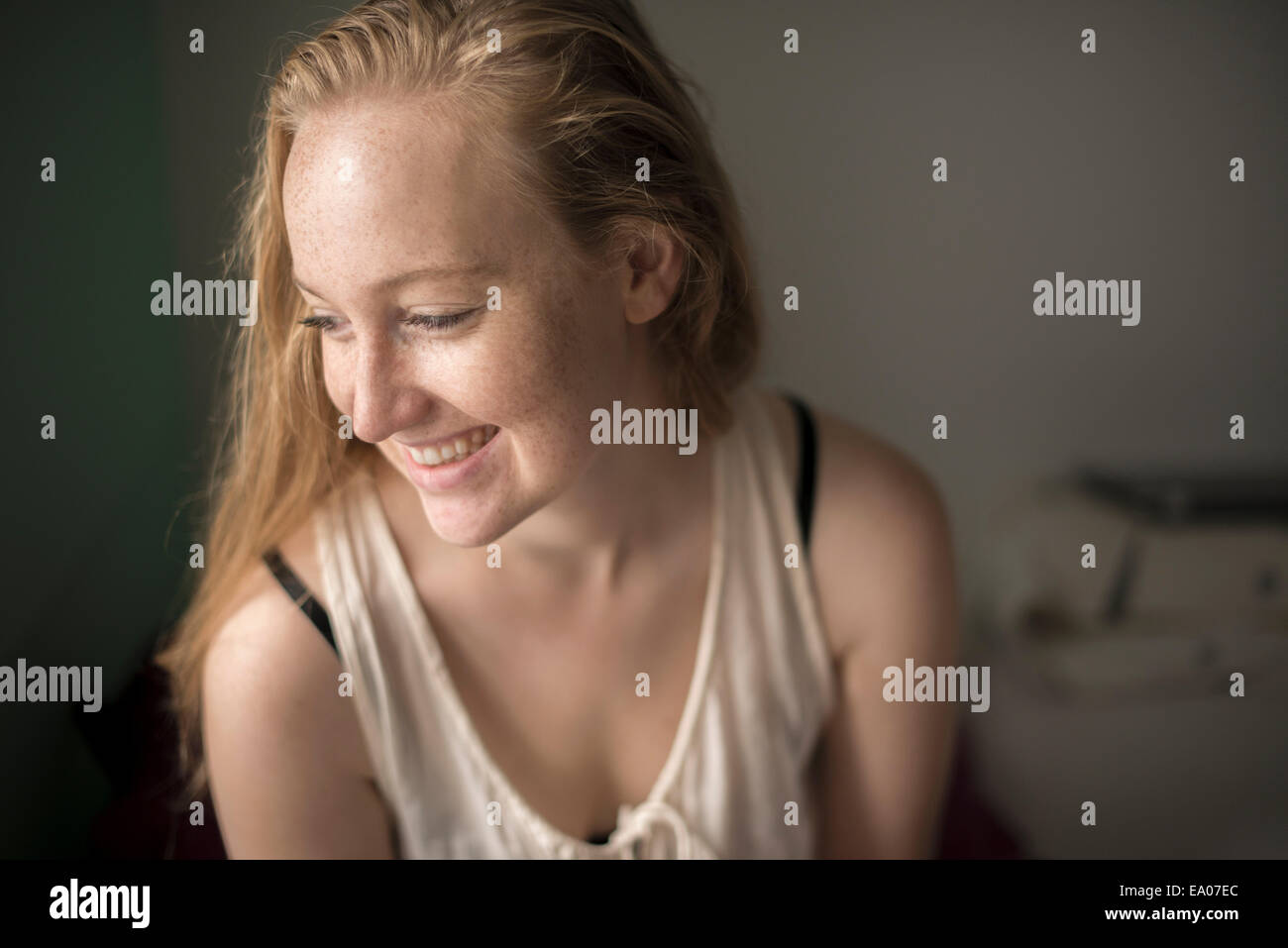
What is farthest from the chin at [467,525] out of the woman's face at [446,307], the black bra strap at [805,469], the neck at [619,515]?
the black bra strap at [805,469]

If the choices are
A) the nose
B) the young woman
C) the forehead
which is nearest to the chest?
the young woman

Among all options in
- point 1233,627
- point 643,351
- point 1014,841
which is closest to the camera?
point 643,351

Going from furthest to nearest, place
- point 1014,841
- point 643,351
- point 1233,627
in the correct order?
point 1014,841, point 1233,627, point 643,351

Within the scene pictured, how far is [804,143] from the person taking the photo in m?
0.82

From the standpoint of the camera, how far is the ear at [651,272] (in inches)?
27.4

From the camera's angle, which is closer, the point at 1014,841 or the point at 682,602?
the point at 682,602

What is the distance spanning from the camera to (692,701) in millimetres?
838

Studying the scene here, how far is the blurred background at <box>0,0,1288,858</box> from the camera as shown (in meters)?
0.79

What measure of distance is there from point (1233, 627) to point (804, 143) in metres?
0.67

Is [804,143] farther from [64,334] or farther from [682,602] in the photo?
[64,334]

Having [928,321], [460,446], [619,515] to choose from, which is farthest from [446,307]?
[928,321]

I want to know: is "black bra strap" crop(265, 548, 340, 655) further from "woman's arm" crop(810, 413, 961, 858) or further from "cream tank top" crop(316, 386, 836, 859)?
"woman's arm" crop(810, 413, 961, 858)
